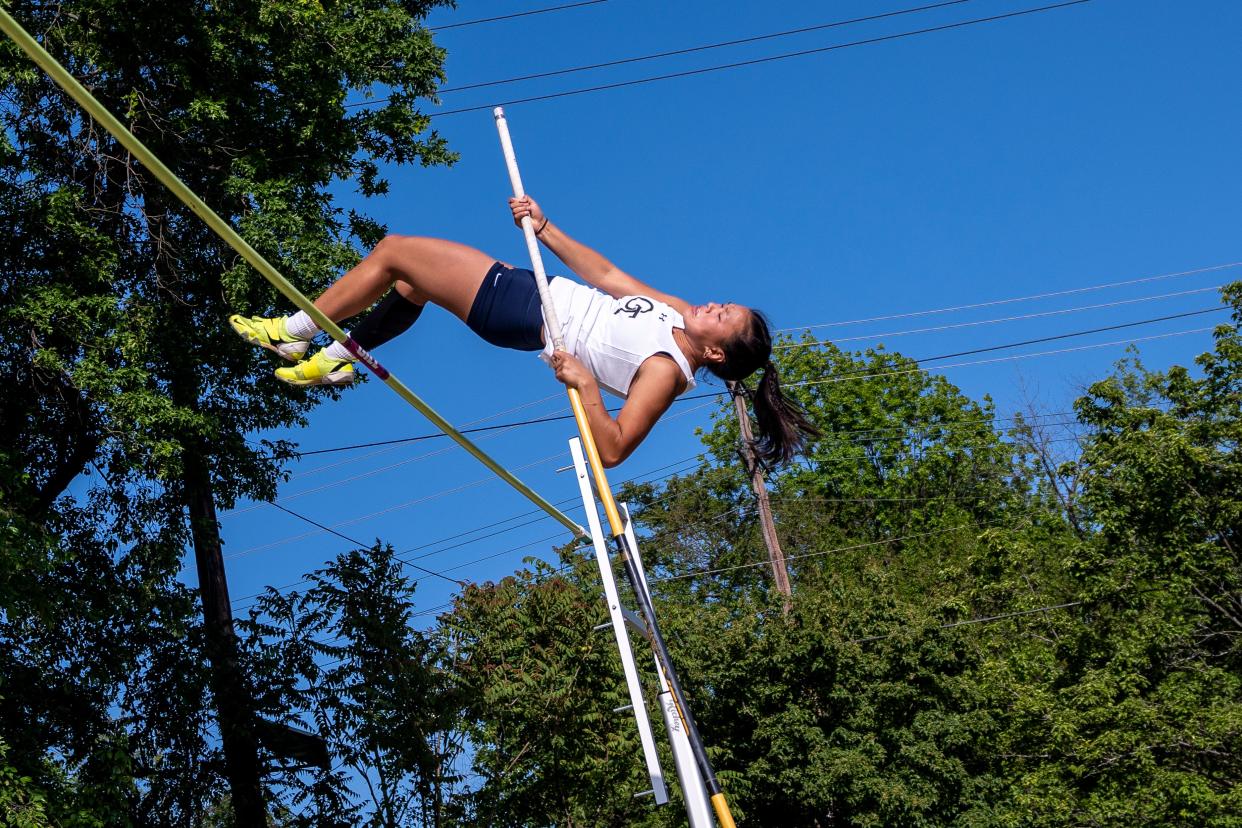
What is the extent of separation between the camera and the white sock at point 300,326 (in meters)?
4.54

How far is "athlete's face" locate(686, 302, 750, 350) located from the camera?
181 inches

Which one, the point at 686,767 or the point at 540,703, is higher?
the point at 540,703

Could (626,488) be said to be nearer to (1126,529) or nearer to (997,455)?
(997,455)

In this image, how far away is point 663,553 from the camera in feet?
91.7

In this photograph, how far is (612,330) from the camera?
14.8 ft

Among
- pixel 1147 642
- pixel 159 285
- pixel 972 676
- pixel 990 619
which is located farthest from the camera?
pixel 990 619

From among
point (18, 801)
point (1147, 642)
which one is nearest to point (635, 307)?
point (18, 801)

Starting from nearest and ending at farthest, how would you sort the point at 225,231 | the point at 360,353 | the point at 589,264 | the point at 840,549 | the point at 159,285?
the point at 225,231
the point at 360,353
the point at 589,264
the point at 159,285
the point at 840,549

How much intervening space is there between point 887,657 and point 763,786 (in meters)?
2.59

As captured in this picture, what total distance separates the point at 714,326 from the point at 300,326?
1492mm

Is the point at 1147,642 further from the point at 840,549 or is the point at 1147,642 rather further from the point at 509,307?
the point at 509,307

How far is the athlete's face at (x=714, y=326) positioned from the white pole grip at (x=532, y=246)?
510 millimetres

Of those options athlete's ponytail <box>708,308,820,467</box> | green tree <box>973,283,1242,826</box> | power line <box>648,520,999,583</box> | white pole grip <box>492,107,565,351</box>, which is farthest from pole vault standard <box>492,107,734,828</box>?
power line <box>648,520,999,583</box>

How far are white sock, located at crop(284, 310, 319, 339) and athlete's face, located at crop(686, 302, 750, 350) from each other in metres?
1.36
